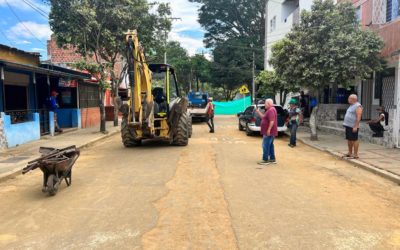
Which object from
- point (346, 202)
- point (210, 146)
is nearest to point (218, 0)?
point (210, 146)

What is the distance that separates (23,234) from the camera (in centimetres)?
534

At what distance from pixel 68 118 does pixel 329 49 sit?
14.4 m

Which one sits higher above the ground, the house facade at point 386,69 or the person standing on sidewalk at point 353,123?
the house facade at point 386,69

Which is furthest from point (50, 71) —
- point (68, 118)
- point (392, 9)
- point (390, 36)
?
point (392, 9)

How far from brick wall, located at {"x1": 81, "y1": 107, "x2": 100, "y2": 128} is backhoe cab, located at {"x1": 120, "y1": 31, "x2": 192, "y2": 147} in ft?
31.2

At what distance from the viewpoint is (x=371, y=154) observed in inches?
462

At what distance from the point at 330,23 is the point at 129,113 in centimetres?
841

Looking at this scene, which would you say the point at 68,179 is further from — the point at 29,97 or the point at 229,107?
the point at 229,107

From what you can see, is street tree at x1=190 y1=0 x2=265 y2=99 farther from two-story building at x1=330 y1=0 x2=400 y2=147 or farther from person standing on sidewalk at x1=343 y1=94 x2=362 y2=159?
person standing on sidewalk at x1=343 y1=94 x2=362 y2=159

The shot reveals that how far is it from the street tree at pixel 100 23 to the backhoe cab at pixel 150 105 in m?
4.05

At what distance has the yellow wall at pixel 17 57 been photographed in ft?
53.2

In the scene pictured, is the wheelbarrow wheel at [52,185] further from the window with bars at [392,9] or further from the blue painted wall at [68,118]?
the blue painted wall at [68,118]

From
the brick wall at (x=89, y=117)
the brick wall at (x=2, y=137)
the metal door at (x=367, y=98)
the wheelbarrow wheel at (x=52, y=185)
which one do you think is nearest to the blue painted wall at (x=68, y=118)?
the brick wall at (x=89, y=117)

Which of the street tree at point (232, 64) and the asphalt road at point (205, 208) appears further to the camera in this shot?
the street tree at point (232, 64)
